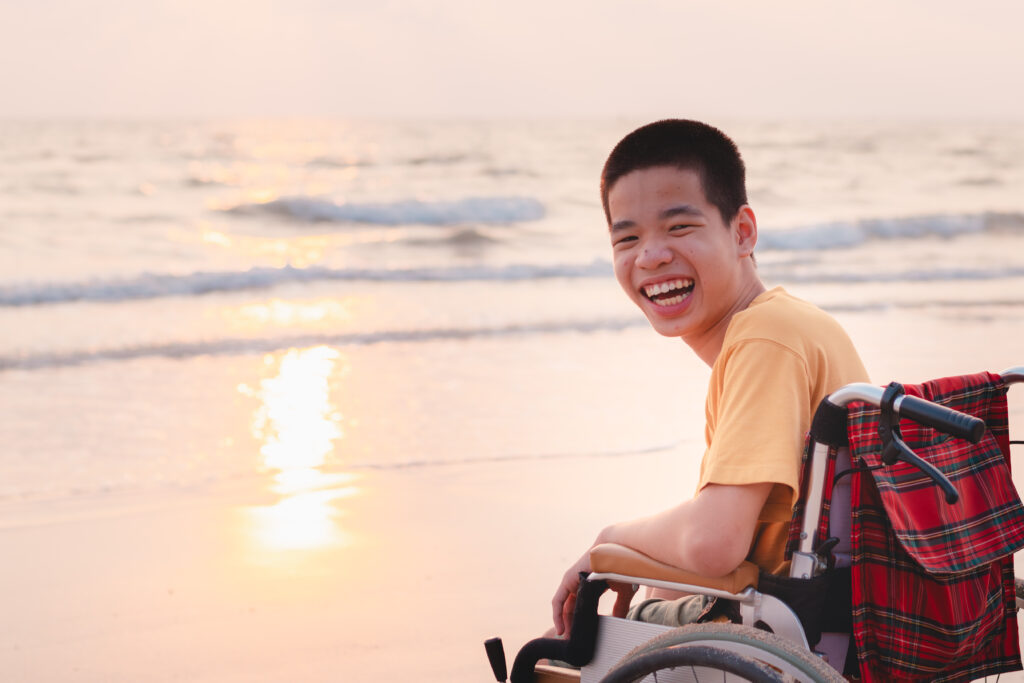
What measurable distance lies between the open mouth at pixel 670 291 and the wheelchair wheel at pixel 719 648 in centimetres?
60

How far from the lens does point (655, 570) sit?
1.64 m

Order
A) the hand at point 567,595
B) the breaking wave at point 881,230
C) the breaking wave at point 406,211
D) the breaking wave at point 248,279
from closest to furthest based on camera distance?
the hand at point 567,595 < the breaking wave at point 248,279 < the breaking wave at point 881,230 < the breaking wave at point 406,211

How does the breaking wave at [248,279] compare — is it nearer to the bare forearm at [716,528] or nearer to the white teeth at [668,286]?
the white teeth at [668,286]

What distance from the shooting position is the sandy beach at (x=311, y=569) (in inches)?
127

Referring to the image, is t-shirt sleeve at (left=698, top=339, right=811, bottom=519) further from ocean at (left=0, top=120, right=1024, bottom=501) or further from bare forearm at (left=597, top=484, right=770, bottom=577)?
ocean at (left=0, top=120, right=1024, bottom=501)

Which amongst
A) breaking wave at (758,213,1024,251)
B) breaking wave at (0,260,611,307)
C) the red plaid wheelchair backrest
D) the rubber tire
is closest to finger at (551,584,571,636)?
the rubber tire

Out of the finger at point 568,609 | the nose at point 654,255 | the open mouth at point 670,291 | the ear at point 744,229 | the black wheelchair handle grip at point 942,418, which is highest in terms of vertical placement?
the ear at point 744,229

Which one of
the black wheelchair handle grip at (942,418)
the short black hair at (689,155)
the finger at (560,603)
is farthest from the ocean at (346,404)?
the black wheelchair handle grip at (942,418)

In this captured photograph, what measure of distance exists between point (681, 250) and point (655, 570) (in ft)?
1.81

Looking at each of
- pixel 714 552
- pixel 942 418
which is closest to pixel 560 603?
pixel 714 552

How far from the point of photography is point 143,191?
1888 centimetres

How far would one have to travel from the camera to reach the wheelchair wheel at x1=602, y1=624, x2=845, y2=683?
4.68 ft

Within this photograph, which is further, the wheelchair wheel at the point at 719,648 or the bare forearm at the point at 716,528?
the bare forearm at the point at 716,528

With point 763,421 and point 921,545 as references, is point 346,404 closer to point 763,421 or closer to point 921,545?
point 763,421
